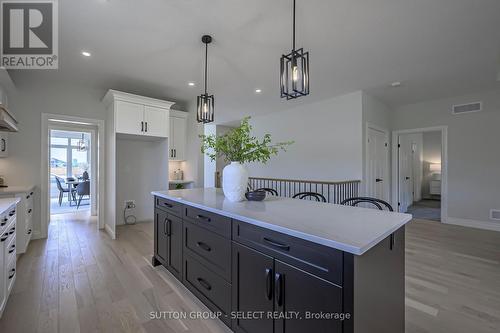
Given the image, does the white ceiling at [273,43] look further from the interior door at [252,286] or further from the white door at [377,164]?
the interior door at [252,286]

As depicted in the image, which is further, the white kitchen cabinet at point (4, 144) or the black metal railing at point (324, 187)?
the black metal railing at point (324, 187)

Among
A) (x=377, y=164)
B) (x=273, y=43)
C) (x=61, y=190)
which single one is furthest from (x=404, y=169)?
(x=61, y=190)

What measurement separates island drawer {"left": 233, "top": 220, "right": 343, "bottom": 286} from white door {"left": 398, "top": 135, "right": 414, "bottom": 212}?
5554 mm

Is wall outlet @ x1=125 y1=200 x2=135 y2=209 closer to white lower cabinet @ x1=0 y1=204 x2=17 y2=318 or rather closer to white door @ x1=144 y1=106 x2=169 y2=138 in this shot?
white door @ x1=144 y1=106 x2=169 y2=138

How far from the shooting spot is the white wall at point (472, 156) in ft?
14.5

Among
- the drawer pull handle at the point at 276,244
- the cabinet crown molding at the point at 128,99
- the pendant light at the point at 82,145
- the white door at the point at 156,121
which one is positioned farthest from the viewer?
the pendant light at the point at 82,145

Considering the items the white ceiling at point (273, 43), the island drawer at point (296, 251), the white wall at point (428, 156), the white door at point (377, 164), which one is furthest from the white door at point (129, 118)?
the white wall at point (428, 156)

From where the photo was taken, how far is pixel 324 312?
113cm

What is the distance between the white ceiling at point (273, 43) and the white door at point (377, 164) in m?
1.02

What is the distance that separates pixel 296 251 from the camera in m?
1.23

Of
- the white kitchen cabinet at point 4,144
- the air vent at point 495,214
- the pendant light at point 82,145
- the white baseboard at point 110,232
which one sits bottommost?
the white baseboard at point 110,232

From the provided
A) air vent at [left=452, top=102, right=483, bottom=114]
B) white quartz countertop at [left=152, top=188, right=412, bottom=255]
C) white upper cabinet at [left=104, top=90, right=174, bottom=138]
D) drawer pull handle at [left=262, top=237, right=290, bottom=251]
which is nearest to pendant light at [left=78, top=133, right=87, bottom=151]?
white upper cabinet at [left=104, top=90, right=174, bottom=138]

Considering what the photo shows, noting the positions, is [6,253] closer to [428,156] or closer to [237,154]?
[237,154]

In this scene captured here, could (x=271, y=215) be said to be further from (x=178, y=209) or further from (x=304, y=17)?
(x=304, y=17)
